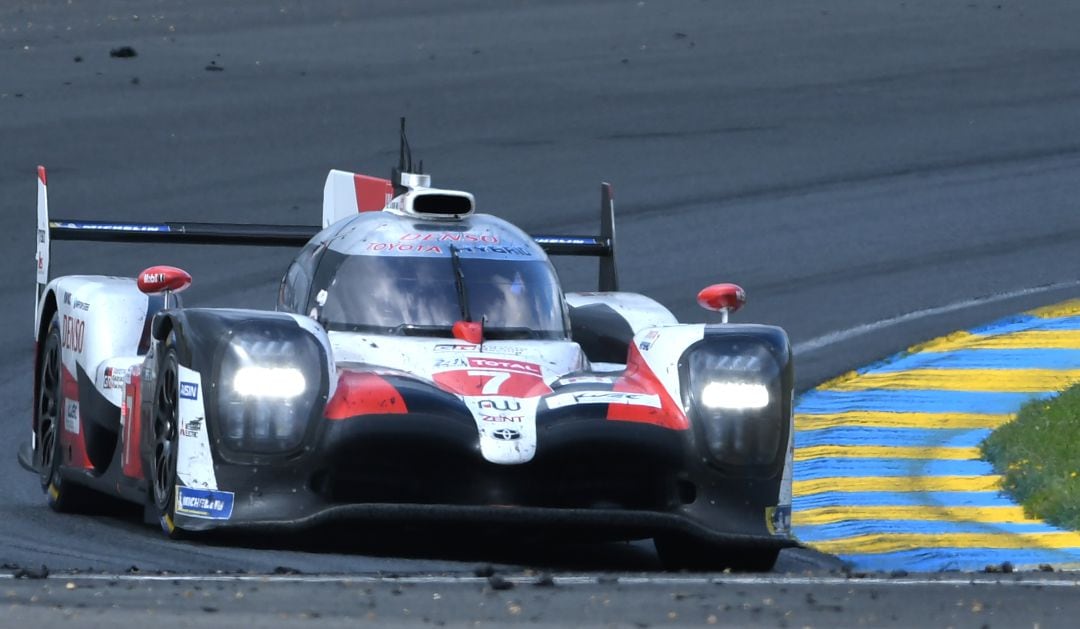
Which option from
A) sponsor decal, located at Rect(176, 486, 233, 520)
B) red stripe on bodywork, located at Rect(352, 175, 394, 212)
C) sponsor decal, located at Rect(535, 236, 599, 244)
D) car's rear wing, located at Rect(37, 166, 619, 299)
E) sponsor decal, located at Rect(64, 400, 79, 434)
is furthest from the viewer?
red stripe on bodywork, located at Rect(352, 175, 394, 212)

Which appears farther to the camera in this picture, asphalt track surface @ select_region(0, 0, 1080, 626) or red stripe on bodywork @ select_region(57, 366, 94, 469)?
asphalt track surface @ select_region(0, 0, 1080, 626)

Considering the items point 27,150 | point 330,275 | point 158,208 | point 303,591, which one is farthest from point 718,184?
point 303,591

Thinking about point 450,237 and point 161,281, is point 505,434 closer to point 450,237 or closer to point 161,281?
point 450,237

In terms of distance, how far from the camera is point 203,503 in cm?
702

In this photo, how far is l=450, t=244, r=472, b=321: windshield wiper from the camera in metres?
8.10

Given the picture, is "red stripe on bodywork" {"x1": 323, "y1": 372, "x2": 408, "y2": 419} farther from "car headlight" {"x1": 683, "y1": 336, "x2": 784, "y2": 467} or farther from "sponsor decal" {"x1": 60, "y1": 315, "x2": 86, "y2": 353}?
"sponsor decal" {"x1": 60, "y1": 315, "x2": 86, "y2": 353}

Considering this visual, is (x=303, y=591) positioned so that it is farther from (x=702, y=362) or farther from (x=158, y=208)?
(x=158, y=208)

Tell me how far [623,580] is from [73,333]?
11.4 feet

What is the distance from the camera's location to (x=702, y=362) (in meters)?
7.42

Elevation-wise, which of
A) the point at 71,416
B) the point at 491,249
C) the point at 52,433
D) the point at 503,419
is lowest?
the point at 52,433

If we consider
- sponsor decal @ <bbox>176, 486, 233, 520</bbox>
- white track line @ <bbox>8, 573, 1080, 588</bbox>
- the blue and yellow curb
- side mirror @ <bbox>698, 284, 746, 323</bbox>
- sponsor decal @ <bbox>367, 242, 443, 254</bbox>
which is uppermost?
sponsor decal @ <bbox>367, 242, 443, 254</bbox>

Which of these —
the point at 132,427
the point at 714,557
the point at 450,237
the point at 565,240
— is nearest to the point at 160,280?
the point at 132,427

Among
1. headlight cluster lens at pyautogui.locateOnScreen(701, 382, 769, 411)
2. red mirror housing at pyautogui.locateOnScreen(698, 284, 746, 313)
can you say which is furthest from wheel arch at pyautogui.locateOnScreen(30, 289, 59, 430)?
headlight cluster lens at pyautogui.locateOnScreen(701, 382, 769, 411)

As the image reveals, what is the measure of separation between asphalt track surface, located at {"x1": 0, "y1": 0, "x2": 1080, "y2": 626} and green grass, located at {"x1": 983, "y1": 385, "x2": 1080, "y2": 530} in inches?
74.9
